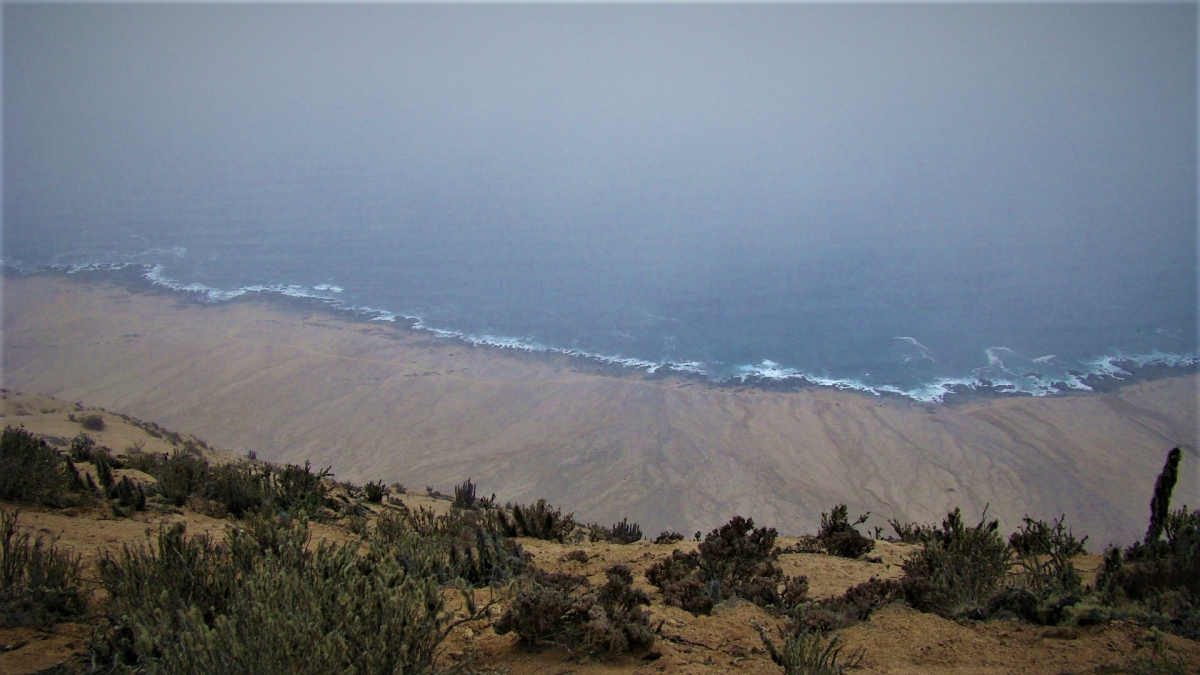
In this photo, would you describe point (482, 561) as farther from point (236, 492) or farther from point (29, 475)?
point (29, 475)

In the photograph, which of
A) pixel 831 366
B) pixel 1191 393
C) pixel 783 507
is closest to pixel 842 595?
pixel 783 507

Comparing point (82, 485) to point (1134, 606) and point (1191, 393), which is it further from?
point (1191, 393)

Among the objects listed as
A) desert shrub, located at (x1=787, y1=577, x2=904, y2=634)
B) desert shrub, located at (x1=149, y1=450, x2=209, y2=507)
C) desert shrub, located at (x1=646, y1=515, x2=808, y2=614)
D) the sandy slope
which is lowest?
the sandy slope

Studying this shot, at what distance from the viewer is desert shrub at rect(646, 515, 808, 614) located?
5.02m

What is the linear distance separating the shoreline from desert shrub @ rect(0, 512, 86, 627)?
2239 centimetres

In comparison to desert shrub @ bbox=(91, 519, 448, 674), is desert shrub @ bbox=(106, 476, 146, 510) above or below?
below

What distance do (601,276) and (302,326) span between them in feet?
48.1

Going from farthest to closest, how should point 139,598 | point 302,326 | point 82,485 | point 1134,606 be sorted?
point 302,326 → point 82,485 → point 1134,606 → point 139,598

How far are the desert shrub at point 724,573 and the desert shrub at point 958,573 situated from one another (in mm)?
830

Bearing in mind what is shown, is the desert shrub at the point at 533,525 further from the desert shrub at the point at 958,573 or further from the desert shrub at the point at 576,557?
the desert shrub at the point at 958,573

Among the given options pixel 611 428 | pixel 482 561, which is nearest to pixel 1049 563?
pixel 482 561

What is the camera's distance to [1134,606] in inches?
175

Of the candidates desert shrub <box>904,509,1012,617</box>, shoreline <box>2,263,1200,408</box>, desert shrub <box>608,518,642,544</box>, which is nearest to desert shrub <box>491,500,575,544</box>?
desert shrub <box>608,518,642,544</box>

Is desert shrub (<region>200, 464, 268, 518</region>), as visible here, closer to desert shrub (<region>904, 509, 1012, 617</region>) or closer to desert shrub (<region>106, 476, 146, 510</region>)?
desert shrub (<region>106, 476, 146, 510</region>)
